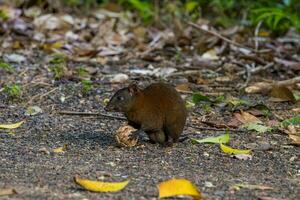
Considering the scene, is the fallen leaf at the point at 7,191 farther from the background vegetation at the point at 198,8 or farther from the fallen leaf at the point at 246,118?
the background vegetation at the point at 198,8

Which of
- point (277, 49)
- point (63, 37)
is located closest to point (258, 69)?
point (277, 49)

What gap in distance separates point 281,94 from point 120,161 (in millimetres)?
2607

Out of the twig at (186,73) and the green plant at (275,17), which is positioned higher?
the green plant at (275,17)

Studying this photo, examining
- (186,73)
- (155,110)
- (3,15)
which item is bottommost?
(3,15)

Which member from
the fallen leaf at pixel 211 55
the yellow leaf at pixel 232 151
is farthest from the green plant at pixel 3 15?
the yellow leaf at pixel 232 151

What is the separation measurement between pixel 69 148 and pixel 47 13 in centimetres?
649

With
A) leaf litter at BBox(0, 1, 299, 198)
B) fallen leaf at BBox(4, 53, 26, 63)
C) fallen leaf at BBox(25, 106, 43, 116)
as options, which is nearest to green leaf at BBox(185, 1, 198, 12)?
leaf litter at BBox(0, 1, 299, 198)

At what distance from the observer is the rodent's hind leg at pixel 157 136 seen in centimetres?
550

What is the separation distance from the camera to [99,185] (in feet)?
13.6

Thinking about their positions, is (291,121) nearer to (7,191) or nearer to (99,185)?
(99,185)

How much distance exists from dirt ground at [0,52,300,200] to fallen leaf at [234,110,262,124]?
126 millimetres

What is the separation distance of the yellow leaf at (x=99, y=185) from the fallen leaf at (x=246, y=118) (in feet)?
7.42

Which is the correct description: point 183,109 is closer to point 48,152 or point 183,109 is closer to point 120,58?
point 48,152

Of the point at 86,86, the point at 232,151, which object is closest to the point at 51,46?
the point at 86,86
